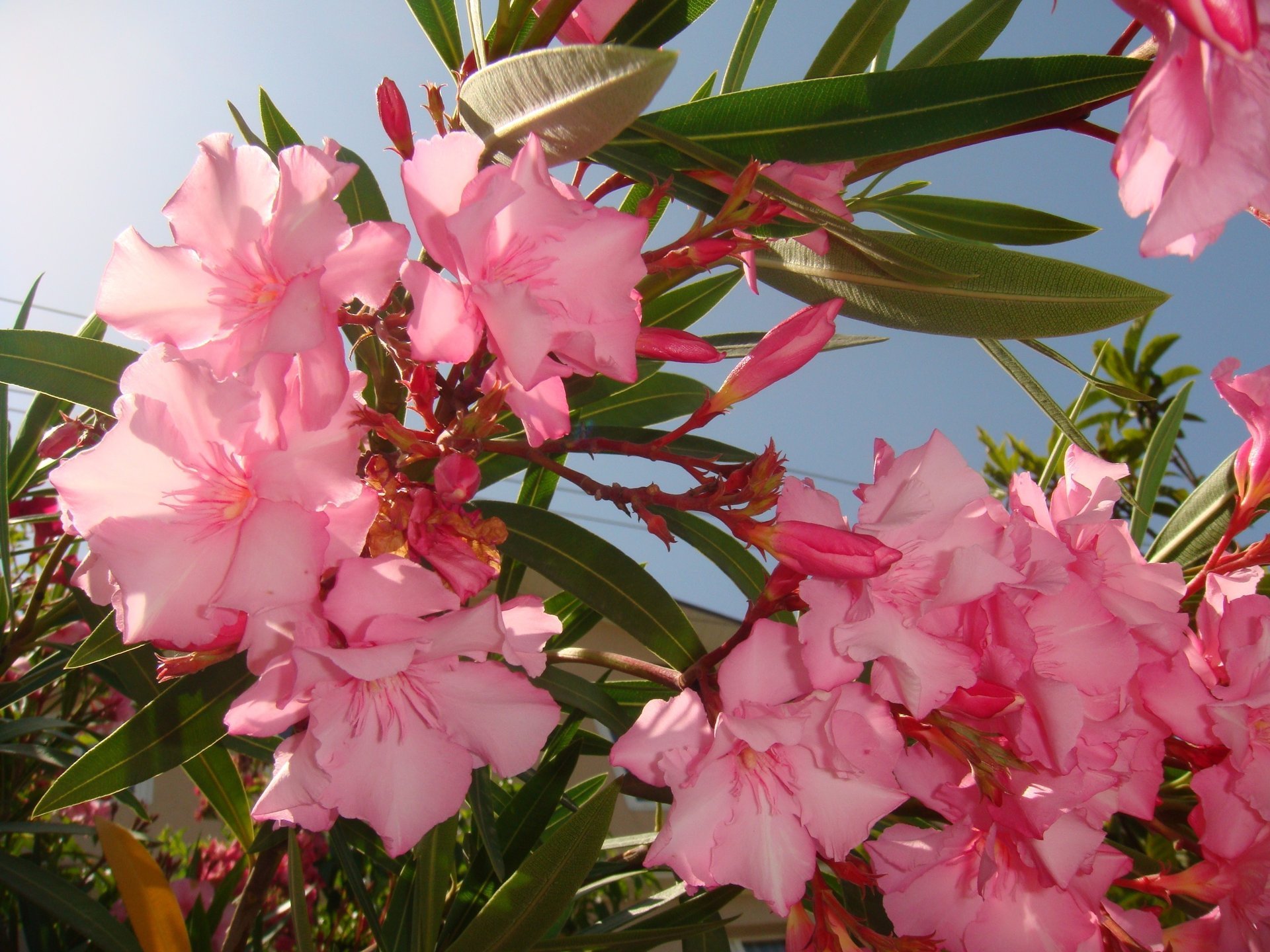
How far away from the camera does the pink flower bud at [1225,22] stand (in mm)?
361

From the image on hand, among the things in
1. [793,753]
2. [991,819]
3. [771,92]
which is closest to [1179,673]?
[991,819]

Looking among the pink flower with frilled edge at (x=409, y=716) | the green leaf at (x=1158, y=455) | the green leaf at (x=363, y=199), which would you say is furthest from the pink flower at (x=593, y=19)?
the green leaf at (x=1158, y=455)

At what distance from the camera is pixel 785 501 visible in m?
0.61

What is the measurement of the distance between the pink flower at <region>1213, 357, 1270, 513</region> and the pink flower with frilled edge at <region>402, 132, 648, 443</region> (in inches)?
24.4

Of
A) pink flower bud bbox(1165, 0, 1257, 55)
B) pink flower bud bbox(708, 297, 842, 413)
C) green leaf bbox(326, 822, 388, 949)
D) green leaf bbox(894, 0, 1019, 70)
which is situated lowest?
green leaf bbox(326, 822, 388, 949)

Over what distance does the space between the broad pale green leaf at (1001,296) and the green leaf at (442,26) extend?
1.41ft

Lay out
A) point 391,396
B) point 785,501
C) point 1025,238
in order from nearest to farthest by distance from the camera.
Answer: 1. point 785,501
2. point 391,396
3. point 1025,238

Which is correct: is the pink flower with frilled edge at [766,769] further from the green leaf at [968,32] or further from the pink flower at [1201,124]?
the green leaf at [968,32]

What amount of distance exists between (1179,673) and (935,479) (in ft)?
0.94

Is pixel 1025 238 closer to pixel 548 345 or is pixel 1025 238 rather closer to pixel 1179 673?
pixel 1179 673

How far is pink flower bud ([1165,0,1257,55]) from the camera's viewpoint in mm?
361

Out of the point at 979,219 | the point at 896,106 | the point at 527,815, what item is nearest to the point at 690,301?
the point at 979,219

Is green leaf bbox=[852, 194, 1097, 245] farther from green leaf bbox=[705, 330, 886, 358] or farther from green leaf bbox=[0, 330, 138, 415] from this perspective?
green leaf bbox=[0, 330, 138, 415]

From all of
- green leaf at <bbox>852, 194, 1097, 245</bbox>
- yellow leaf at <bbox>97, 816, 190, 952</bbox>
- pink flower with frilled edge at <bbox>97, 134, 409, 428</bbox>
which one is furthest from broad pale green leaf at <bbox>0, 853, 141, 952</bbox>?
green leaf at <bbox>852, 194, 1097, 245</bbox>
